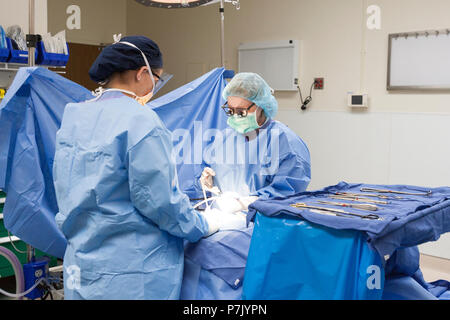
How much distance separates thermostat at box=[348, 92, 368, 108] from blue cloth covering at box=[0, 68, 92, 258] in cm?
255

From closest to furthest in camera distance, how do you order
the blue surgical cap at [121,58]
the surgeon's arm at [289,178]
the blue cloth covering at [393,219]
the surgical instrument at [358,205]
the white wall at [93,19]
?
1. the blue cloth covering at [393,219]
2. the surgical instrument at [358,205]
3. the blue surgical cap at [121,58]
4. the surgeon's arm at [289,178]
5. the white wall at [93,19]

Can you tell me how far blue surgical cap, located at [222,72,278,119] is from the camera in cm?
233

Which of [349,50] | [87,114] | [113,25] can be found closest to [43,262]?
[87,114]

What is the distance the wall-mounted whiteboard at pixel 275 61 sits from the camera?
441 cm

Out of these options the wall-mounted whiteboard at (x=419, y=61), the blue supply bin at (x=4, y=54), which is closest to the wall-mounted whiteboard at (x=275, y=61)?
the wall-mounted whiteboard at (x=419, y=61)

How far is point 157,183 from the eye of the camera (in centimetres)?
150

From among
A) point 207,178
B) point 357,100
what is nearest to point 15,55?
point 207,178

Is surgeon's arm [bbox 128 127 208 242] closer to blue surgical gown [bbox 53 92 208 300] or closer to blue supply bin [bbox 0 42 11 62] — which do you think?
blue surgical gown [bbox 53 92 208 300]

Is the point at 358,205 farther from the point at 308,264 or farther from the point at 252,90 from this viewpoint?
the point at 252,90

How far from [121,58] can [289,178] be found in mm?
916

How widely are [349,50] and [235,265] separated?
2880 millimetres

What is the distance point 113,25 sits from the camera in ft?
18.7

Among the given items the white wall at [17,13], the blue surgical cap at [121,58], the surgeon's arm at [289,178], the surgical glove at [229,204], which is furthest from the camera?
the white wall at [17,13]

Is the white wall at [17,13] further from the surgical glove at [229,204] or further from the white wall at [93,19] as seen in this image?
the surgical glove at [229,204]
